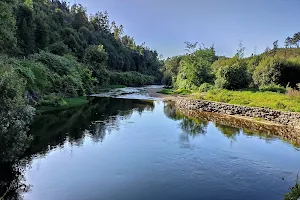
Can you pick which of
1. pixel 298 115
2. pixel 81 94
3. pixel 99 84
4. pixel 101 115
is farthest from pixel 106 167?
pixel 99 84

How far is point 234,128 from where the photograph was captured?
81.8 feet

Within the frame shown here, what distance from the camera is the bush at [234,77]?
137 ft

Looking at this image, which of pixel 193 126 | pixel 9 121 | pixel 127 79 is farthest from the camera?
pixel 127 79

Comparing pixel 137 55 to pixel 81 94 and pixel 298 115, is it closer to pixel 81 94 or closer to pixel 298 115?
pixel 81 94

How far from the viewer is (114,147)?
17734 millimetres

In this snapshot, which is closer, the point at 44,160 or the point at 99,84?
the point at 44,160

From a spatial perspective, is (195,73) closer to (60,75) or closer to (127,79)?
(60,75)

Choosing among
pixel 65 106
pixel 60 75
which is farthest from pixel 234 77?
pixel 60 75

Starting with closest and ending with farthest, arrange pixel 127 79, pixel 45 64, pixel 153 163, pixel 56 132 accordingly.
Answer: pixel 153 163
pixel 56 132
pixel 45 64
pixel 127 79

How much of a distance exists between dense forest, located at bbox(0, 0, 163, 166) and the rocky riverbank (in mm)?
16088

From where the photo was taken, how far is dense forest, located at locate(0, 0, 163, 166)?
1254cm

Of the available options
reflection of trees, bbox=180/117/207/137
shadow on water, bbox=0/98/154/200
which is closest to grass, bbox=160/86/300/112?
reflection of trees, bbox=180/117/207/137

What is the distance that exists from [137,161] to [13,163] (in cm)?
585

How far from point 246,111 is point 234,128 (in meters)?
6.14
